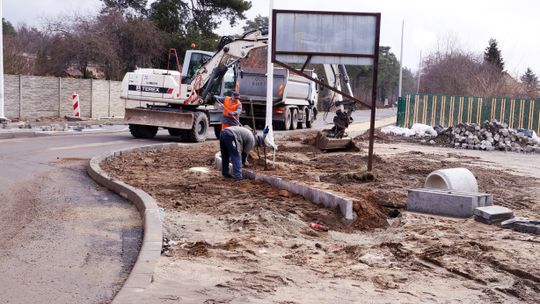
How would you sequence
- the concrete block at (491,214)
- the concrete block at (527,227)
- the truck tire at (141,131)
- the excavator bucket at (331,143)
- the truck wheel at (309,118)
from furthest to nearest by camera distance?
the truck wheel at (309,118), the truck tire at (141,131), the excavator bucket at (331,143), the concrete block at (491,214), the concrete block at (527,227)

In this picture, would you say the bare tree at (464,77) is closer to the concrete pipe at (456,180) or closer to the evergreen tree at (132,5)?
the evergreen tree at (132,5)

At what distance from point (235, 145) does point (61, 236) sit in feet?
15.6

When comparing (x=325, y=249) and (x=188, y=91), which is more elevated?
(x=188, y=91)

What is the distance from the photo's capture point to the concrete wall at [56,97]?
30.6 m

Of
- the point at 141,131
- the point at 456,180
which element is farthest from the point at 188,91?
the point at 456,180

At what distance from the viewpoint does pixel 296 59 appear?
1291 centimetres

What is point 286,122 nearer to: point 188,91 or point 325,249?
point 188,91

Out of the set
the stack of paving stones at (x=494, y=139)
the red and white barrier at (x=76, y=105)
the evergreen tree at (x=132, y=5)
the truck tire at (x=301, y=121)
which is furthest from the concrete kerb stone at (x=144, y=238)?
the evergreen tree at (x=132, y=5)

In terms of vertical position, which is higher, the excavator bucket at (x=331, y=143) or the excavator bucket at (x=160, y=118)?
the excavator bucket at (x=160, y=118)

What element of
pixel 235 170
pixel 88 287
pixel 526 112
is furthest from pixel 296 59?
pixel 526 112

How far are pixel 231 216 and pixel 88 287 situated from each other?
11.1ft

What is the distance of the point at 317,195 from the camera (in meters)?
9.64

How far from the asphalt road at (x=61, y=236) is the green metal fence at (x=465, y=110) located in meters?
24.0

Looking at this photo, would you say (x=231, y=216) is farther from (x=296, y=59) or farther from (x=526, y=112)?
(x=526, y=112)
